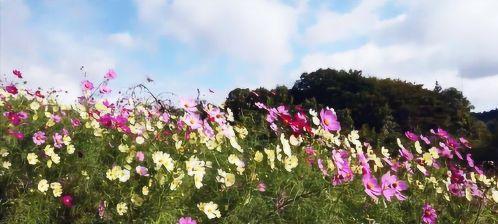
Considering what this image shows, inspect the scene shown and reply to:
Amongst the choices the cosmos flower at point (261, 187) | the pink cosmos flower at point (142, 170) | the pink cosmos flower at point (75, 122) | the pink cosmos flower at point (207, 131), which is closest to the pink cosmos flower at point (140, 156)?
the pink cosmos flower at point (142, 170)

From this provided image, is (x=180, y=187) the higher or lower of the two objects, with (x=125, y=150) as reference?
lower

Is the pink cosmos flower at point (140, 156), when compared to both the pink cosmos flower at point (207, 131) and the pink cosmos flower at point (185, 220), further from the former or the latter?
the pink cosmos flower at point (185, 220)

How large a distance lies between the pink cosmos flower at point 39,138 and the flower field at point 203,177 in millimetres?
10

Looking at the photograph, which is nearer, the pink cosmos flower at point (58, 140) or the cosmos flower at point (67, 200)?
the cosmos flower at point (67, 200)

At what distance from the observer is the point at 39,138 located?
4.02 m

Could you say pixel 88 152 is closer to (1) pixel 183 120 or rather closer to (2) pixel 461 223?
(1) pixel 183 120

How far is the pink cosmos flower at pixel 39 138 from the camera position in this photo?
3970 millimetres

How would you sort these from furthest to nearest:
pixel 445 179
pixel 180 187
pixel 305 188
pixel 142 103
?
pixel 142 103 < pixel 445 179 < pixel 305 188 < pixel 180 187

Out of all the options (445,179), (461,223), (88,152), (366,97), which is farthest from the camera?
(366,97)

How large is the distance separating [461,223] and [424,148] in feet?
6.01

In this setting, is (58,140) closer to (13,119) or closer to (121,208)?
(13,119)

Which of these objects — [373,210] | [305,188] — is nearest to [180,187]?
[305,188]

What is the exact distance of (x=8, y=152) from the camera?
13.0ft

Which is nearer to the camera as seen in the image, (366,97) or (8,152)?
(8,152)
